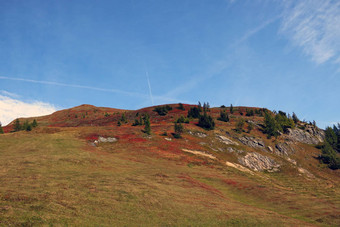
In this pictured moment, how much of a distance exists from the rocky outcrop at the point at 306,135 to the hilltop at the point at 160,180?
11.9m

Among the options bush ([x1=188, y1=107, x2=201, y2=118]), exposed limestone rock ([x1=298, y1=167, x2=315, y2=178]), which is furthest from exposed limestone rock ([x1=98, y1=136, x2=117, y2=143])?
exposed limestone rock ([x1=298, y1=167, x2=315, y2=178])

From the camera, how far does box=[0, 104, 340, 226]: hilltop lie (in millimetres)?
22281

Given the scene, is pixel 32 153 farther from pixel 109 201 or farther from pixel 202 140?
pixel 202 140

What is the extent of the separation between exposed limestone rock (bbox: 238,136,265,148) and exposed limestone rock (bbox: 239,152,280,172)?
36.0ft

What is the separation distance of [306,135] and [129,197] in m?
115

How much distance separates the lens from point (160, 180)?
38375 millimetres

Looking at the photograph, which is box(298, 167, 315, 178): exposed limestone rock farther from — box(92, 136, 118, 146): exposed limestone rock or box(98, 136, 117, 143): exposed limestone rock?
box(98, 136, 117, 143): exposed limestone rock

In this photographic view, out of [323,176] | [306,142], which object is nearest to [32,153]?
[323,176]

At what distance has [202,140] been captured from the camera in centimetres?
8344

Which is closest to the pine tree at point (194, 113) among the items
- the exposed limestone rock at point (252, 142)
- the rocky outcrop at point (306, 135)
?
the exposed limestone rock at point (252, 142)

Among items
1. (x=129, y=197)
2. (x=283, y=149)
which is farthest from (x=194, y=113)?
(x=129, y=197)

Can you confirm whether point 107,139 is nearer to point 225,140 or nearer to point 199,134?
point 199,134

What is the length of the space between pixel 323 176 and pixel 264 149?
21.0m

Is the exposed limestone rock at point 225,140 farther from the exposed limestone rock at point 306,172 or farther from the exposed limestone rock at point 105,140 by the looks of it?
the exposed limestone rock at point 105,140
